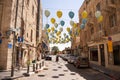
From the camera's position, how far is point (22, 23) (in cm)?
1856

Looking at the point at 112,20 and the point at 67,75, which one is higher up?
the point at 112,20

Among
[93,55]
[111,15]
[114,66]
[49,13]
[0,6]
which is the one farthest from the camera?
[93,55]

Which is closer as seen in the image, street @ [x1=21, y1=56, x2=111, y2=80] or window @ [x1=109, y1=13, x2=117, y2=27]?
street @ [x1=21, y1=56, x2=111, y2=80]

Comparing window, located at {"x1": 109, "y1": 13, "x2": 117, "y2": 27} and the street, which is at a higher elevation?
window, located at {"x1": 109, "y1": 13, "x2": 117, "y2": 27}

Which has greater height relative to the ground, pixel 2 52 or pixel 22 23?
pixel 22 23

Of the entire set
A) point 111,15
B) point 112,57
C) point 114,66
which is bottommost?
point 114,66

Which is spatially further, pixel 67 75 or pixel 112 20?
pixel 112 20

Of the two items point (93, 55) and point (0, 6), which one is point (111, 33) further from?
point (0, 6)

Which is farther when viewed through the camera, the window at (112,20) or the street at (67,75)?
the window at (112,20)

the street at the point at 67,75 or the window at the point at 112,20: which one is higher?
the window at the point at 112,20

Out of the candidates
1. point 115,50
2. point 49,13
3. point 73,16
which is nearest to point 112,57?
point 115,50

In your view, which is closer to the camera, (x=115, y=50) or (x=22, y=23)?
(x=115, y=50)

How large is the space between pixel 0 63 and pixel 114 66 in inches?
529

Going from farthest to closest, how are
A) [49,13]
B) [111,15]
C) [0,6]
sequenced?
1. [111,15]
2. [0,6]
3. [49,13]
